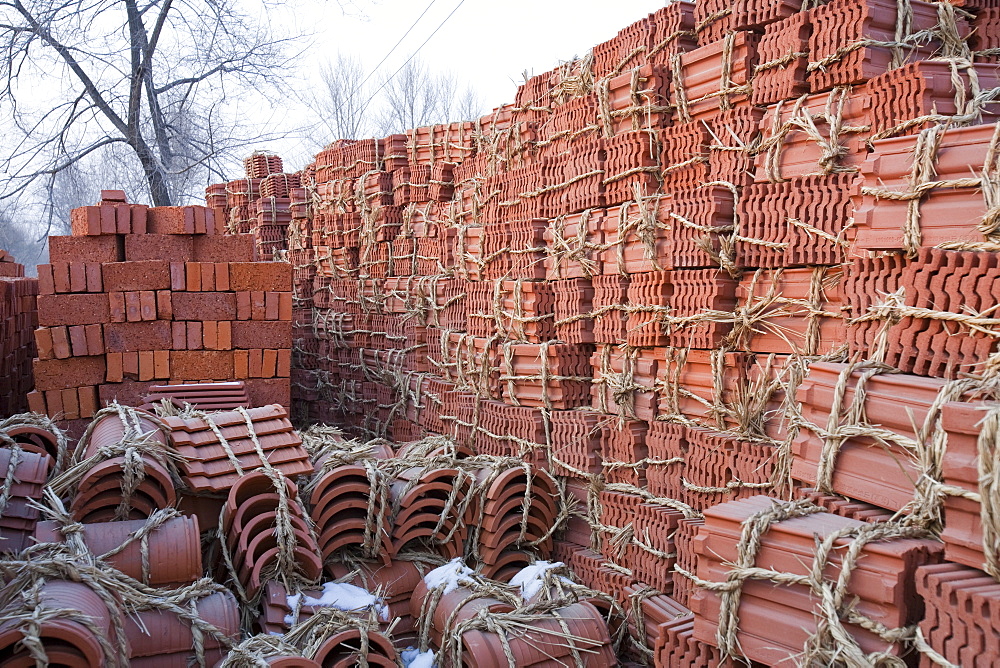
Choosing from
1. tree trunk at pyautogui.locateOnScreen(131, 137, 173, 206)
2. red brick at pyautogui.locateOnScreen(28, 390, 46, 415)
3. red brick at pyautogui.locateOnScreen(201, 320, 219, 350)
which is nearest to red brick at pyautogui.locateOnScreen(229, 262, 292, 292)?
red brick at pyautogui.locateOnScreen(201, 320, 219, 350)

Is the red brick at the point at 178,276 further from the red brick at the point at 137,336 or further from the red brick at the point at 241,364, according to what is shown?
the red brick at the point at 241,364

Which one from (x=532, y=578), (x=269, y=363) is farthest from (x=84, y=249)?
(x=532, y=578)

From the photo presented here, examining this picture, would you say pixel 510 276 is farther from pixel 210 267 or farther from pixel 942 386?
pixel 942 386

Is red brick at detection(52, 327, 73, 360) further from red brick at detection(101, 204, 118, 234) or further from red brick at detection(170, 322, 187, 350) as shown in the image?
red brick at detection(101, 204, 118, 234)

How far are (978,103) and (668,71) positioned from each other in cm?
222

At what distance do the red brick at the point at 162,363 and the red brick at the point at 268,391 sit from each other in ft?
2.50

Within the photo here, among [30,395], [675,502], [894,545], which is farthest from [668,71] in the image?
[30,395]

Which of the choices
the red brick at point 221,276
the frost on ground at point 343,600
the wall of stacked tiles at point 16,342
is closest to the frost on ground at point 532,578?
the frost on ground at point 343,600

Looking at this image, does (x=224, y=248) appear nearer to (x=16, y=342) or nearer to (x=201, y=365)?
(x=201, y=365)

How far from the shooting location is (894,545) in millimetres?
3037

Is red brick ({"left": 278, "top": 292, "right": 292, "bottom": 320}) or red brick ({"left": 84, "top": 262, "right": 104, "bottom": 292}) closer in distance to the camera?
red brick ({"left": 84, "top": 262, "right": 104, "bottom": 292})

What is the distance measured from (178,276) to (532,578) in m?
4.50

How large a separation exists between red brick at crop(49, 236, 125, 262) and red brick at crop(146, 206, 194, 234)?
360 millimetres

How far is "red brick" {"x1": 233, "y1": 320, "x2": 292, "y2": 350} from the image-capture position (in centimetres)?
810
